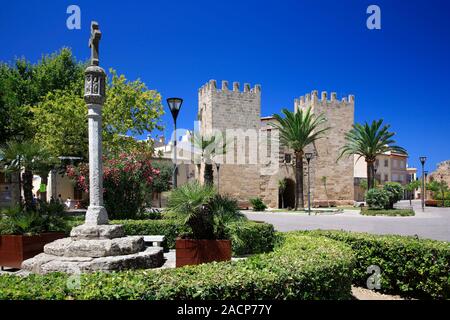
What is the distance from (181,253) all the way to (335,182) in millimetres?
33854

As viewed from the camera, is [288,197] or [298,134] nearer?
[298,134]

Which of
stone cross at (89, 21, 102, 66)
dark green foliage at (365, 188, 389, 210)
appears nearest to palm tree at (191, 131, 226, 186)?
dark green foliage at (365, 188, 389, 210)

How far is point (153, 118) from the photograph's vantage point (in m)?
21.7

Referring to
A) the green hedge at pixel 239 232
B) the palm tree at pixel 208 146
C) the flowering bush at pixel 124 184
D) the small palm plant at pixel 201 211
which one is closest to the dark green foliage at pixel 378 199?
the palm tree at pixel 208 146

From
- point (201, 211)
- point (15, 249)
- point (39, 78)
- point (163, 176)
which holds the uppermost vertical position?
point (39, 78)

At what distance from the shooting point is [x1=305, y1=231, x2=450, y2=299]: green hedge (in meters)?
6.02

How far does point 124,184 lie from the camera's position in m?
14.4

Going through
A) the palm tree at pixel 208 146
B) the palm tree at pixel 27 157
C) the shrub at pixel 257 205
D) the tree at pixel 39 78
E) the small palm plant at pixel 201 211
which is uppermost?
the tree at pixel 39 78

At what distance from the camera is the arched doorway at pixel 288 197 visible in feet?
125

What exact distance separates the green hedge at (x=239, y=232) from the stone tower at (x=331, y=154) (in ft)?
95.9

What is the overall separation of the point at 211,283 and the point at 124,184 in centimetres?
1105

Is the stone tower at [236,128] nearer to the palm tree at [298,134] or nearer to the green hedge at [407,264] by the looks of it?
the palm tree at [298,134]

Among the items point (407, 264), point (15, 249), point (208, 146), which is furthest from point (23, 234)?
point (208, 146)

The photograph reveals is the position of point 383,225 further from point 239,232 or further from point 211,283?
point 211,283
